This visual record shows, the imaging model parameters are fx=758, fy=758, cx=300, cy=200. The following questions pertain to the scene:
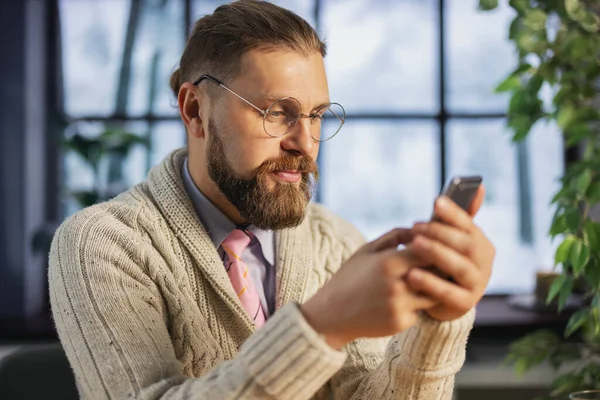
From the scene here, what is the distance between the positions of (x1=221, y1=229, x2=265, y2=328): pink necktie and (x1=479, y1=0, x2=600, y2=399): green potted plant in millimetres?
721

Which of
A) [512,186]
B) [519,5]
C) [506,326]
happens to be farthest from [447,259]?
[512,186]

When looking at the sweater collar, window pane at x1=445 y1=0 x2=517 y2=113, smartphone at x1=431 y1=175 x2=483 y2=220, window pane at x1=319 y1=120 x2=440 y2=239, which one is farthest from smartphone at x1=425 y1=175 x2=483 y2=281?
window pane at x1=445 y1=0 x2=517 y2=113

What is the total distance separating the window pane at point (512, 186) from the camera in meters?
3.38

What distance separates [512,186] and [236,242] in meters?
2.14

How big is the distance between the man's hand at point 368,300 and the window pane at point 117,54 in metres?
2.53

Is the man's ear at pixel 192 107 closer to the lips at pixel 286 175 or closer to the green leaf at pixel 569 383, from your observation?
the lips at pixel 286 175

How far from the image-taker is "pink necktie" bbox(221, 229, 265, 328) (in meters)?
1.53

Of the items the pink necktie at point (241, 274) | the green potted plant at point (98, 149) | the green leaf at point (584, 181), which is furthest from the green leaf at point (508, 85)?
the green potted plant at point (98, 149)

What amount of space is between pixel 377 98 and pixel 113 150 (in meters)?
1.17

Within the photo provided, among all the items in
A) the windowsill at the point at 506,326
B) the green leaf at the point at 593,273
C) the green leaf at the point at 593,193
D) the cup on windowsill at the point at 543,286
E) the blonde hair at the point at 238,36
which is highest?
the blonde hair at the point at 238,36

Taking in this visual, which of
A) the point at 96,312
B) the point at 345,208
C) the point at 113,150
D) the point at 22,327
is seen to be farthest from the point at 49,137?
the point at 96,312

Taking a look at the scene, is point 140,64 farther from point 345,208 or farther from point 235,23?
point 235,23

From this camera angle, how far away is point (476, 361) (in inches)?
118

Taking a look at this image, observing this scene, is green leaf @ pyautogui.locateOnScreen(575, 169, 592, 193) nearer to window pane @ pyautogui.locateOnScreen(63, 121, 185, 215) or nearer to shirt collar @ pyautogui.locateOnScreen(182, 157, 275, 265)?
shirt collar @ pyautogui.locateOnScreen(182, 157, 275, 265)
